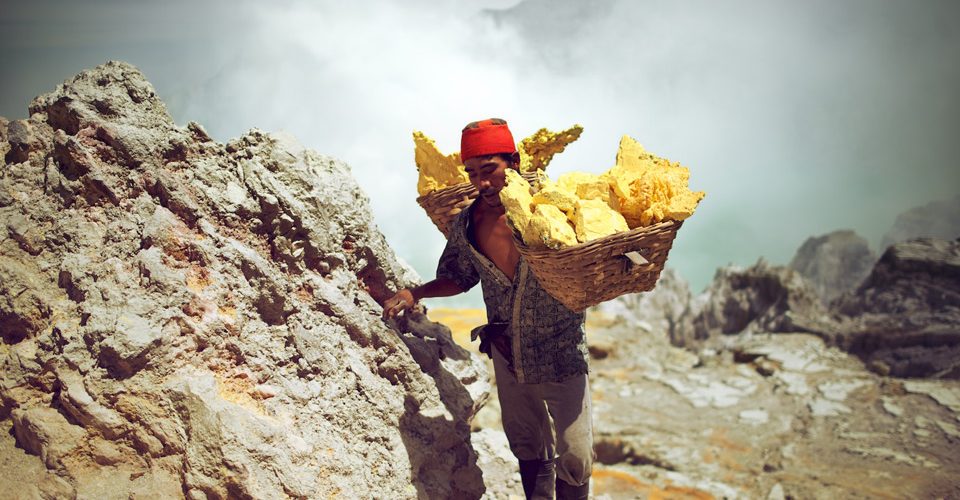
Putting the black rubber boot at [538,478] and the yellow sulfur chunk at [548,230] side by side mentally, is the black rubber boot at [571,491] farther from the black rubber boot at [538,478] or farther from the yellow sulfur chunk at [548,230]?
the yellow sulfur chunk at [548,230]

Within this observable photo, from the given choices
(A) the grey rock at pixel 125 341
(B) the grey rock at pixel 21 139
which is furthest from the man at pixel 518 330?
(B) the grey rock at pixel 21 139

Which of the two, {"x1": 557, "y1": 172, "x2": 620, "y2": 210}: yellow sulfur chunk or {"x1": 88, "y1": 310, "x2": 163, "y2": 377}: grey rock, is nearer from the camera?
{"x1": 88, "y1": 310, "x2": 163, "y2": 377}: grey rock

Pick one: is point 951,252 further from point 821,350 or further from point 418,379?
point 418,379

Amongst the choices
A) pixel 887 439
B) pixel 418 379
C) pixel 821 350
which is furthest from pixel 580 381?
pixel 821 350

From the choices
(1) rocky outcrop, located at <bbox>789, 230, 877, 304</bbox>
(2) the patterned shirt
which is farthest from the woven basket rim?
(1) rocky outcrop, located at <bbox>789, 230, 877, 304</bbox>

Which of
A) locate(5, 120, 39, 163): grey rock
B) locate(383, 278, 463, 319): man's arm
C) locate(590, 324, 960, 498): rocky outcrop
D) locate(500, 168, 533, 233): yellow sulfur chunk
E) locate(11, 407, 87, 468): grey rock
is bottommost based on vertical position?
locate(590, 324, 960, 498): rocky outcrop

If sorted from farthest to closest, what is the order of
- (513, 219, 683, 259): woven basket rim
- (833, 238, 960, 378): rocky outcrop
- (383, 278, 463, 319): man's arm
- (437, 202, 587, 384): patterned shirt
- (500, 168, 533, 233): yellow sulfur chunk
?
1. (833, 238, 960, 378): rocky outcrop
2. (383, 278, 463, 319): man's arm
3. (437, 202, 587, 384): patterned shirt
4. (500, 168, 533, 233): yellow sulfur chunk
5. (513, 219, 683, 259): woven basket rim

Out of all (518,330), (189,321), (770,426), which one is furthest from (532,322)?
(770,426)

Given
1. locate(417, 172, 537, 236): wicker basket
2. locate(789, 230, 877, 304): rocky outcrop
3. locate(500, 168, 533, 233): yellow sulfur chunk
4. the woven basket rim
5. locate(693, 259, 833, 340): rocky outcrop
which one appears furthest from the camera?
locate(789, 230, 877, 304): rocky outcrop

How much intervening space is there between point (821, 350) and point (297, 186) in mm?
7468

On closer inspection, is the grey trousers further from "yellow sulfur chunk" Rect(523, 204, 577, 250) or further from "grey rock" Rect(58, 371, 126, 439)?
"grey rock" Rect(58, 371, 126, 439)

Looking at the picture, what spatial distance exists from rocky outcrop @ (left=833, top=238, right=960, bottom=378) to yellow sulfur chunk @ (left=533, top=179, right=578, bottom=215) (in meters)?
6.61

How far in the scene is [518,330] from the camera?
2826mm

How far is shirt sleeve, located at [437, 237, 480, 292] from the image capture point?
121 inches
